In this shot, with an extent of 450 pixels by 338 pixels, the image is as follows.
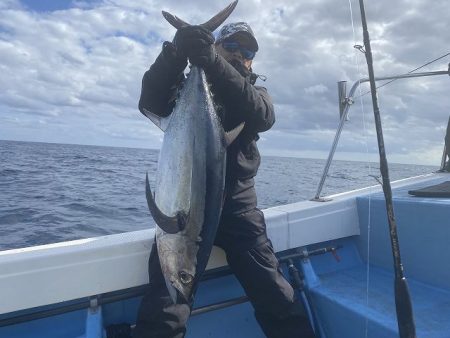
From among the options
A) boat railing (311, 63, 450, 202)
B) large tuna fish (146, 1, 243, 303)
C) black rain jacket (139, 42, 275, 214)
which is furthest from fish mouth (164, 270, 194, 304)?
boat railing (311, 63, 450, 202)

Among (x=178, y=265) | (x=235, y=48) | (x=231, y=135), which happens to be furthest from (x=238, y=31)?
(x=178, y=265)

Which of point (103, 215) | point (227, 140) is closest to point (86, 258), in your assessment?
point (227, 140)

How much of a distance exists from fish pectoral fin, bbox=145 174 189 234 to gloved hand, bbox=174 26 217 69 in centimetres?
80

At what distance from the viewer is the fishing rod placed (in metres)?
2.24

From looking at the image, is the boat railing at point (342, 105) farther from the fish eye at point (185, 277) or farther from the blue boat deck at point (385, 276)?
the fish eye at point (185, 277)

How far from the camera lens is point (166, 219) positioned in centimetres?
228

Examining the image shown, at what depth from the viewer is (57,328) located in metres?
2.82

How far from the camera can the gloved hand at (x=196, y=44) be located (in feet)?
7.47

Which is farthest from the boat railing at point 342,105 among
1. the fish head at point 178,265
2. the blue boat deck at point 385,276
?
the fish head at point 178,265

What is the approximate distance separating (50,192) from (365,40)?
14.7 metres

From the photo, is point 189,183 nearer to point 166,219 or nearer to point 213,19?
point 166,219

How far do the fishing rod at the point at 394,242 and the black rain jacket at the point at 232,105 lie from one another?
698 millimetres

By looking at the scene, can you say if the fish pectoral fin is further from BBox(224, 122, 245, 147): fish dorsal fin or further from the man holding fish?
BBox(224, 122, 245, 147): fish dorsal fin

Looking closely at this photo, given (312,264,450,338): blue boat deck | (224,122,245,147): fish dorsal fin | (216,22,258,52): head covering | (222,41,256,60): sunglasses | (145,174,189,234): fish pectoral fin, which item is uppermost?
(216,22,258,52): head covering
